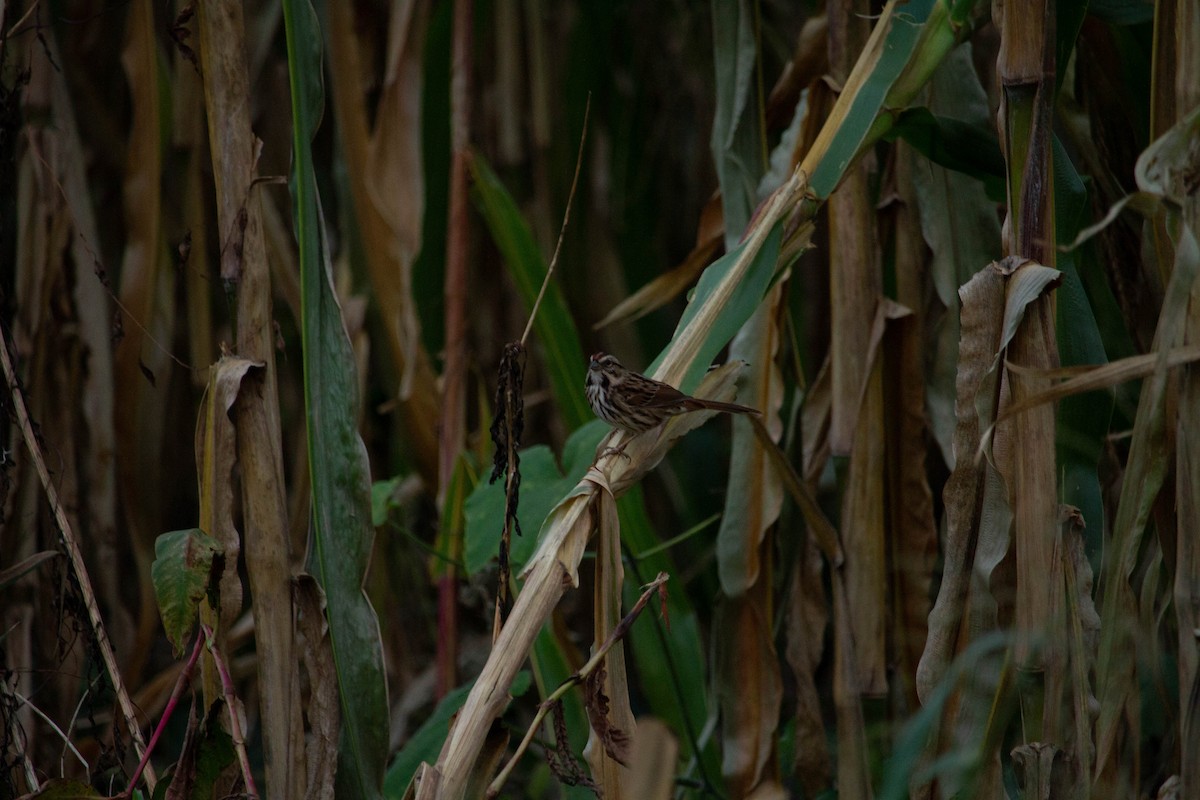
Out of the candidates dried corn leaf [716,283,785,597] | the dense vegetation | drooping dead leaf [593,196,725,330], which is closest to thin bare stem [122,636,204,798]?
the dense vegetation

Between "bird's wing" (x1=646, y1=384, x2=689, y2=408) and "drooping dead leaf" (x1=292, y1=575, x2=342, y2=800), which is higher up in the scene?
"bird's wing" (x1=646, y1=384, x2=689, y2=408)

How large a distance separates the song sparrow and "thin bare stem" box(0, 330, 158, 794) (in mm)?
947

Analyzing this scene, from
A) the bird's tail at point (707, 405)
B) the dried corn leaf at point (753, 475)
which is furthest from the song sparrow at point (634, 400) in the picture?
the dried corn leaf at point (753, 475)

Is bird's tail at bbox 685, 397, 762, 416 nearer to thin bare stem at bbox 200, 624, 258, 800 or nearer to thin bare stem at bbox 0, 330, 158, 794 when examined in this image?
thin bare stem at bbox 200, 624, 258, 800

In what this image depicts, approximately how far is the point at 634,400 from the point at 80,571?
1017mm

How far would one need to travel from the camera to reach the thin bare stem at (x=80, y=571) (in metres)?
1.74

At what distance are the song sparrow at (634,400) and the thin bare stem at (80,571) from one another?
0.95 m

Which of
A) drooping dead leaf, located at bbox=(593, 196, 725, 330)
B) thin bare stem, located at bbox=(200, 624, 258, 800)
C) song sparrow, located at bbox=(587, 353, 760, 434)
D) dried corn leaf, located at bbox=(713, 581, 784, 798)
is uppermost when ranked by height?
drooping dead leaf, located at bbox=(593, 196, 725, 330)

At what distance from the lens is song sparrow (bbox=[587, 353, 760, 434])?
1.95 m

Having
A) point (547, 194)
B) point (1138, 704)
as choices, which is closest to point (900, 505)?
point (1138, 704)

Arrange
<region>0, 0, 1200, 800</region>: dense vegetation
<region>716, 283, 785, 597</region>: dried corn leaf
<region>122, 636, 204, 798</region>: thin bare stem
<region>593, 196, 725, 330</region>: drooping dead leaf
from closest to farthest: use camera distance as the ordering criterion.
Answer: <region>122, 636, 204, 798</region>: thin bare stem, <region>0, 0, 1200, 800</region>: dense vegetation, <region>716, 283, 785, 597</region>: dried corn leaf, <region>593, 196, 725, 330</region>: drooping dead leaf

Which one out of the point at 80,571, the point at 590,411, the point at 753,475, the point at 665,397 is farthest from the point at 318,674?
the point at 590,411

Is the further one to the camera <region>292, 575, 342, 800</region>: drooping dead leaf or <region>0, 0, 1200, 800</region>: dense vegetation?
<region>292, 575, 342, 800</region>: drooping dead leaf

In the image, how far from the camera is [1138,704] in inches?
72.1
